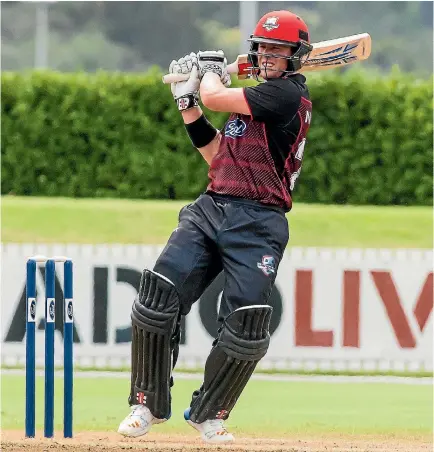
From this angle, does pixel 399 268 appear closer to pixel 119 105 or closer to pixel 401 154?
pixel 401 154

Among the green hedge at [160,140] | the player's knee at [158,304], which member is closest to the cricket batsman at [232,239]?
the player's knee at [158,304]

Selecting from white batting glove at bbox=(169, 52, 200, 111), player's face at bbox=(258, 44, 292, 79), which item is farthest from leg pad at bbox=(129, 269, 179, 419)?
player's face at bbox=(258, 44, 292, 79)

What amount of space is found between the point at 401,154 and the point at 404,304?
4648 mm

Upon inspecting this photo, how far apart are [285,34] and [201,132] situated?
25.3 inches

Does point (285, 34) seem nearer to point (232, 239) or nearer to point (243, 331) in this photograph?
point (232, 239)

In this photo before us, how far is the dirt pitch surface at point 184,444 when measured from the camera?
559cm

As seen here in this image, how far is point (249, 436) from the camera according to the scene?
21.6 ft

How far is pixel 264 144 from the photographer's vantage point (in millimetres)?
5691

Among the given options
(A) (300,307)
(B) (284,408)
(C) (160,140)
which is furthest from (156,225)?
(B) (284,408)

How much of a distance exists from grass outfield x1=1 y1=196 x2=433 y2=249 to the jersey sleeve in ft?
17.6

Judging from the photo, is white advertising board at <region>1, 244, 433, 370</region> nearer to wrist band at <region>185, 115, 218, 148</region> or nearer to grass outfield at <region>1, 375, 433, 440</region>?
grass outfield at <region>1, 375, 433, 440</region>

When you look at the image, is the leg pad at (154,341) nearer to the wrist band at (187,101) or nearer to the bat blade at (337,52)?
the wrist band at (187,101)

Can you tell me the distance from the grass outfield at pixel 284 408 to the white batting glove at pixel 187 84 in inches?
74.1

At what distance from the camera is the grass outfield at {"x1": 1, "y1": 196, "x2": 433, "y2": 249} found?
1126 centimetres
